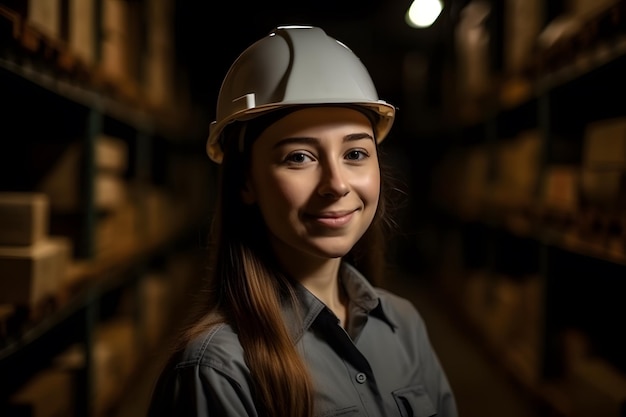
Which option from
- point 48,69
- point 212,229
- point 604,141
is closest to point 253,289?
point 212,229

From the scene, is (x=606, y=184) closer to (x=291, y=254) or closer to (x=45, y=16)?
(x=291, y=254)

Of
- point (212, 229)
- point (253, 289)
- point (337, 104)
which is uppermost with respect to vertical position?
point (337, 104)

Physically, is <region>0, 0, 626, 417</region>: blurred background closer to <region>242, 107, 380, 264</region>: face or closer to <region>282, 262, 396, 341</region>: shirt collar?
<region>282, 262, 396, 341</region>: shirt collar

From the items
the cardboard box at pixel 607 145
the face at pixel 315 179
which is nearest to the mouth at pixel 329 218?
the face at pixel 315 179

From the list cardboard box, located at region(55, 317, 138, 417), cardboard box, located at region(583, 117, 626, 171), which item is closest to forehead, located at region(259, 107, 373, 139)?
cardboard box, located at region(583, 117, 626, 171)

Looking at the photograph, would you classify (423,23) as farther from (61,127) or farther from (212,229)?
(61,127)

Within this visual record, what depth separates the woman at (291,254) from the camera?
1213 millimetres

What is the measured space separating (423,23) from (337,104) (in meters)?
0.48

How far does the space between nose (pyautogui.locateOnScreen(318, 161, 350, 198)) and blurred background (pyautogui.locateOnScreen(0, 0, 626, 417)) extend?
1.51ft

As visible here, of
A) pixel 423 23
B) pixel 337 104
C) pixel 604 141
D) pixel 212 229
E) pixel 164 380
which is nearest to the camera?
pixel 164 380

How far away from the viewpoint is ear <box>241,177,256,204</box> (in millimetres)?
1412

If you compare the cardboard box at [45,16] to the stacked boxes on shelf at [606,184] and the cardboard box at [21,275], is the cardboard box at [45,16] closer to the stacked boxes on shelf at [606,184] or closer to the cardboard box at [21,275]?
the cardboard box at [21,275]

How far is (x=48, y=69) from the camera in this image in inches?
85.4

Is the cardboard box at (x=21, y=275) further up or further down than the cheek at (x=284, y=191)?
further down
